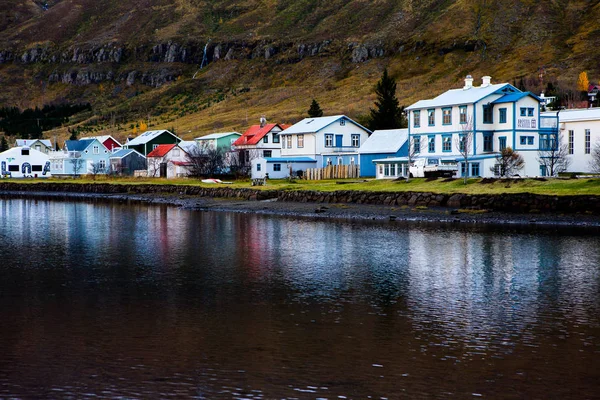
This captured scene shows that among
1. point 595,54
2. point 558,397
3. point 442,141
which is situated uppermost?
point 595,54

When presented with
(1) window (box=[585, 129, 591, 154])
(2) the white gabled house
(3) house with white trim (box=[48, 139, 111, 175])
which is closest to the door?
(1) window (box=[585, 129, 591, 154])

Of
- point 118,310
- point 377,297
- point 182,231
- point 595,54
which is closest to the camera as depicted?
point 118,310

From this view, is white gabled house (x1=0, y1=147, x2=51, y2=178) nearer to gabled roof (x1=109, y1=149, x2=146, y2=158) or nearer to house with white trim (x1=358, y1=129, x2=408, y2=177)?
gabled roof (x1=109, y1=149, x2=146, y2=158)

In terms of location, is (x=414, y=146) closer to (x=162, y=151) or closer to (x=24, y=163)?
(x=162, y=151)

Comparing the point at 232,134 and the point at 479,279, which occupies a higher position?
the point at 232,134

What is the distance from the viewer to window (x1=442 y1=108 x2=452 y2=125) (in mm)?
74562

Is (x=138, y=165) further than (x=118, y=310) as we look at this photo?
Yes

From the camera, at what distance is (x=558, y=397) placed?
52.3 ft

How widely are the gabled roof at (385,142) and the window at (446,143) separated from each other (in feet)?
23.5

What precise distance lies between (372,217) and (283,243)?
1433 cm

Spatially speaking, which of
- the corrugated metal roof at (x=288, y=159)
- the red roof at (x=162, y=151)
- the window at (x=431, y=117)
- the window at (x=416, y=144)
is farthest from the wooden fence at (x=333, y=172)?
the red roof at (x=162, y=151)

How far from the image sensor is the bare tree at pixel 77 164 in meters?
127

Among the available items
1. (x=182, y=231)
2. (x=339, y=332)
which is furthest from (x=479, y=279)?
(x=182, y=231)

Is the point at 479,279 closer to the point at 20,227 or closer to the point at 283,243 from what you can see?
the point at 283,243
